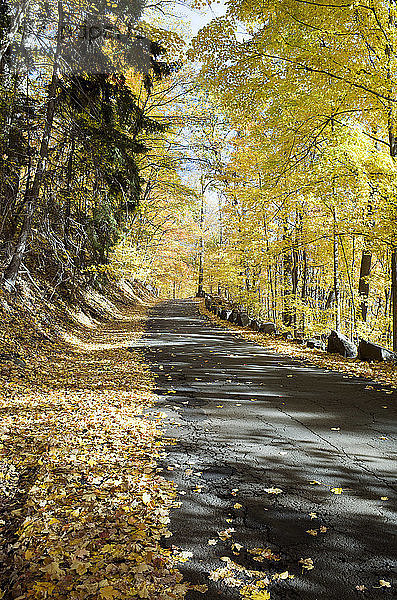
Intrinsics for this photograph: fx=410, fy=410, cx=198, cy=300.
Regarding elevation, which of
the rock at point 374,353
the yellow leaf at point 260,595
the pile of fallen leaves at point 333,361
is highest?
the rock at point 374,353

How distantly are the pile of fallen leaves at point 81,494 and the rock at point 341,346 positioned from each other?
557 centimetres

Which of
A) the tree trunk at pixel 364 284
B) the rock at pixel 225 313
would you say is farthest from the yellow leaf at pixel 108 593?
the rock at pixel 225 313

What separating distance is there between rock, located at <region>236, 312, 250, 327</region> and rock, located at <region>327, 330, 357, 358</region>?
20.7ft

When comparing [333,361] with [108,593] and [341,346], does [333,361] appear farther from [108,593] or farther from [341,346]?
[108,593]

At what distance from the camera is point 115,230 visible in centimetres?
1238

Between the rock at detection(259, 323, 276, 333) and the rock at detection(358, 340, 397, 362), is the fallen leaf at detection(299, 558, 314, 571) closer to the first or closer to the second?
the rock at detection(358, 340, 397, 362)

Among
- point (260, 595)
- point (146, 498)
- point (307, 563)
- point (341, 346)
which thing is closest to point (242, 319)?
point (341, 346)

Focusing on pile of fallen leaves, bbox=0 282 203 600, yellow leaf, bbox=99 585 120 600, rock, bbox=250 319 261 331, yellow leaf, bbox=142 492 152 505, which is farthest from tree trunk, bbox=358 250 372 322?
yellow leaf, bbox=99 585 120 600

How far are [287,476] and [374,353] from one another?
6195 millimetres

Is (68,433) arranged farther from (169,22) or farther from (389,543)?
(169,22)

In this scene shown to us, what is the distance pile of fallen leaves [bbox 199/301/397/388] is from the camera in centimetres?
784

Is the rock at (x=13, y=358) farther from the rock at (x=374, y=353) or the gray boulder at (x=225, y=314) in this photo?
the gray boulder at (x=225, y=314)

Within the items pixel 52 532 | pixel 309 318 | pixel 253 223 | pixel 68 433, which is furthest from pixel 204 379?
pixel 309 318

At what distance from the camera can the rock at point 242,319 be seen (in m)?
16.9
